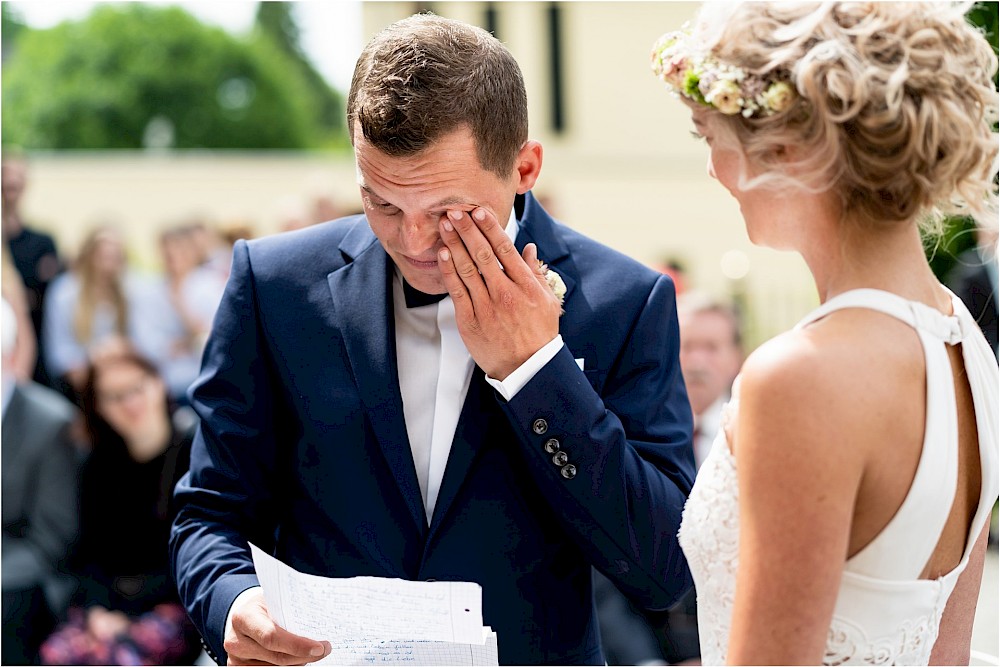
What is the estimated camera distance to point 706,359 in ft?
17.7

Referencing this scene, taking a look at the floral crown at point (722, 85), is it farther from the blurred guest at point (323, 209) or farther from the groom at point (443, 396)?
the blurred guest at point (323, 209)

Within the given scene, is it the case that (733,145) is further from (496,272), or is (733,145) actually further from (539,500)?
(539,500)

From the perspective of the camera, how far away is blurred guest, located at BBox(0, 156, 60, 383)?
8125 millimetres

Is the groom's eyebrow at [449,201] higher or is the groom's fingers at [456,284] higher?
the groom's eyebrow at [449,201]

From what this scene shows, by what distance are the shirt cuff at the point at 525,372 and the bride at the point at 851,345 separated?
0.43m

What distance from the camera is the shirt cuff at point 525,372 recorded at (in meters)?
2.08

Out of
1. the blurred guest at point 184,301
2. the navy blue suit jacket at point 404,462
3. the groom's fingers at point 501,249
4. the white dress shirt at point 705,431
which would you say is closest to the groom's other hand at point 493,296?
the groom's fingers at point 501,249

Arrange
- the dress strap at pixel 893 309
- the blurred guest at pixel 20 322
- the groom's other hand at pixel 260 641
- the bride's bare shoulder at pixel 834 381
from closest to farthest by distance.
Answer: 1. the bride's bare shoulder at pixel 834 381
2. the dress strap at pixel 893 309
3. the groom's other hand at pixel 260 641
4. the blurred guest at pixel 20 322

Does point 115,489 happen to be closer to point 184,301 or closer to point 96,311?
point 96,311

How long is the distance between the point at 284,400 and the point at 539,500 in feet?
1.91

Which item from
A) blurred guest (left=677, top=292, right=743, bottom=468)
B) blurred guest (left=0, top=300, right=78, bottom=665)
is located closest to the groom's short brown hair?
blurred guest (left=677, top=292, right=743, bottom=468)

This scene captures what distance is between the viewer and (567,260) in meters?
2.42

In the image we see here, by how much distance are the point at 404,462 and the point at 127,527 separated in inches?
129

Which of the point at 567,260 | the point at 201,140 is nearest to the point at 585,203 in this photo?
the point at 567,260
